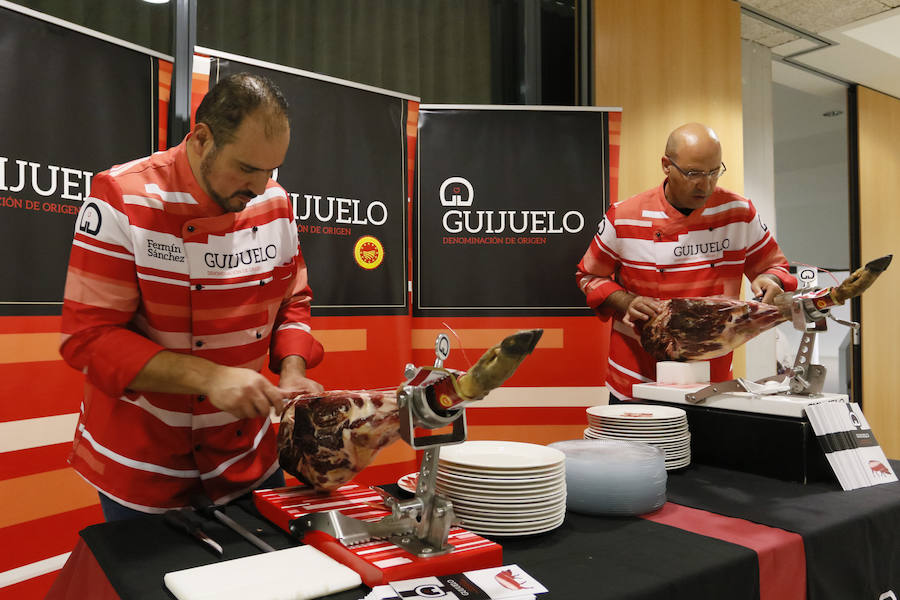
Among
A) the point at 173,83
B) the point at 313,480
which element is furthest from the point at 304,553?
the point at 173,83

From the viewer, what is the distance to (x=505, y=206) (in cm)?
356

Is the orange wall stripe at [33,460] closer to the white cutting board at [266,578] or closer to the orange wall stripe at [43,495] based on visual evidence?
the orange wall stripe at [43,495]

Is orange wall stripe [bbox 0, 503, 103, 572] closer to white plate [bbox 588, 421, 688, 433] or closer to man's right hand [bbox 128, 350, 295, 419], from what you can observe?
man's right hand [bbox 128, 350, 295, 419]

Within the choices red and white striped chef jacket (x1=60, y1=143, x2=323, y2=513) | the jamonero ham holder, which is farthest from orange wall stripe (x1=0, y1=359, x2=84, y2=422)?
the jamonero ham holder

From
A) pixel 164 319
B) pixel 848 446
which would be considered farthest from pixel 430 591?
pixel 848 446

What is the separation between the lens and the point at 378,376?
127 inches

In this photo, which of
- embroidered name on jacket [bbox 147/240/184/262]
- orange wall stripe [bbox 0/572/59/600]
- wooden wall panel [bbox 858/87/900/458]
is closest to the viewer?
embroidered name on jacket [bbox 147/240/184/262]

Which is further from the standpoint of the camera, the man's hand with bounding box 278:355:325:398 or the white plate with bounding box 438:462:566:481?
the man's hand with bounding box 278:355:325:398

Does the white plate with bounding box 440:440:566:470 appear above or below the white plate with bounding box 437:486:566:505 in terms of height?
above

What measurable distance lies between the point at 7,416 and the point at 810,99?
6.84 m

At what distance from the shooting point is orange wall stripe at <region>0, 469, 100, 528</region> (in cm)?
226

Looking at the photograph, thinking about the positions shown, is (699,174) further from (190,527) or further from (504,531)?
(190,527)

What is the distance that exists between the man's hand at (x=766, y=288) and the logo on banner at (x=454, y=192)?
1627 millimetres

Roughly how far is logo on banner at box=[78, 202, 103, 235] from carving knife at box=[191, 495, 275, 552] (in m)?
0.59
